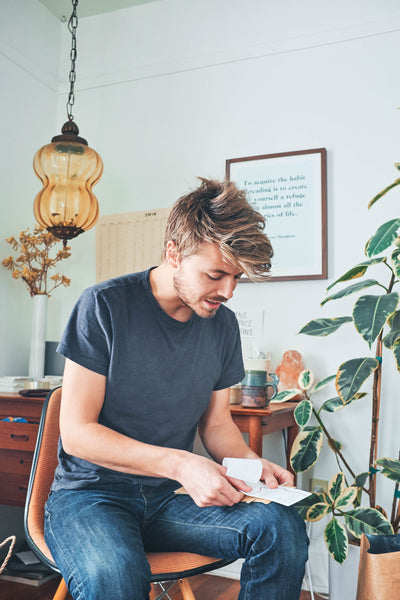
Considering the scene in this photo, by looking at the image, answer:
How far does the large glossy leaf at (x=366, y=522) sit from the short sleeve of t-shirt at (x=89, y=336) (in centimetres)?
95

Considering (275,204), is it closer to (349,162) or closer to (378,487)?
(349,162)

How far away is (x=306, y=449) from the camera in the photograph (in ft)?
6.02

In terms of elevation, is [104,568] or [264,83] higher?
[264,83]

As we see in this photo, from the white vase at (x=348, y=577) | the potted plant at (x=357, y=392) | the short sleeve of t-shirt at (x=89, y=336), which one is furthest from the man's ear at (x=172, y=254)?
the white vase at (x=348, y=577)

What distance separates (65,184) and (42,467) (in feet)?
4.28

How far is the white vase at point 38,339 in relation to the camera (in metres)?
2.36

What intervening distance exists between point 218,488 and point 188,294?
0.43 meters

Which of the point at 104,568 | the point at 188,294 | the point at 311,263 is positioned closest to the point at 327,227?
the point at 311,263

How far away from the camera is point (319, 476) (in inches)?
85.1

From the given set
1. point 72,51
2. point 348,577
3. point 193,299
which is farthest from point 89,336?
point 72,51

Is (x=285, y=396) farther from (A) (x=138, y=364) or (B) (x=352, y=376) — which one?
(A) (x=138, y=364)

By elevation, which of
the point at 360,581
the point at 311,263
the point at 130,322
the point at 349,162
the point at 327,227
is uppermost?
the point at 349,162

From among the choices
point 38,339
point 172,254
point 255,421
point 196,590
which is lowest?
point 196,590

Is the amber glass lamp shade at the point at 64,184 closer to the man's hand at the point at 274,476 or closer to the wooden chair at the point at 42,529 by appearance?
the wooden chair at the point at 42,529
